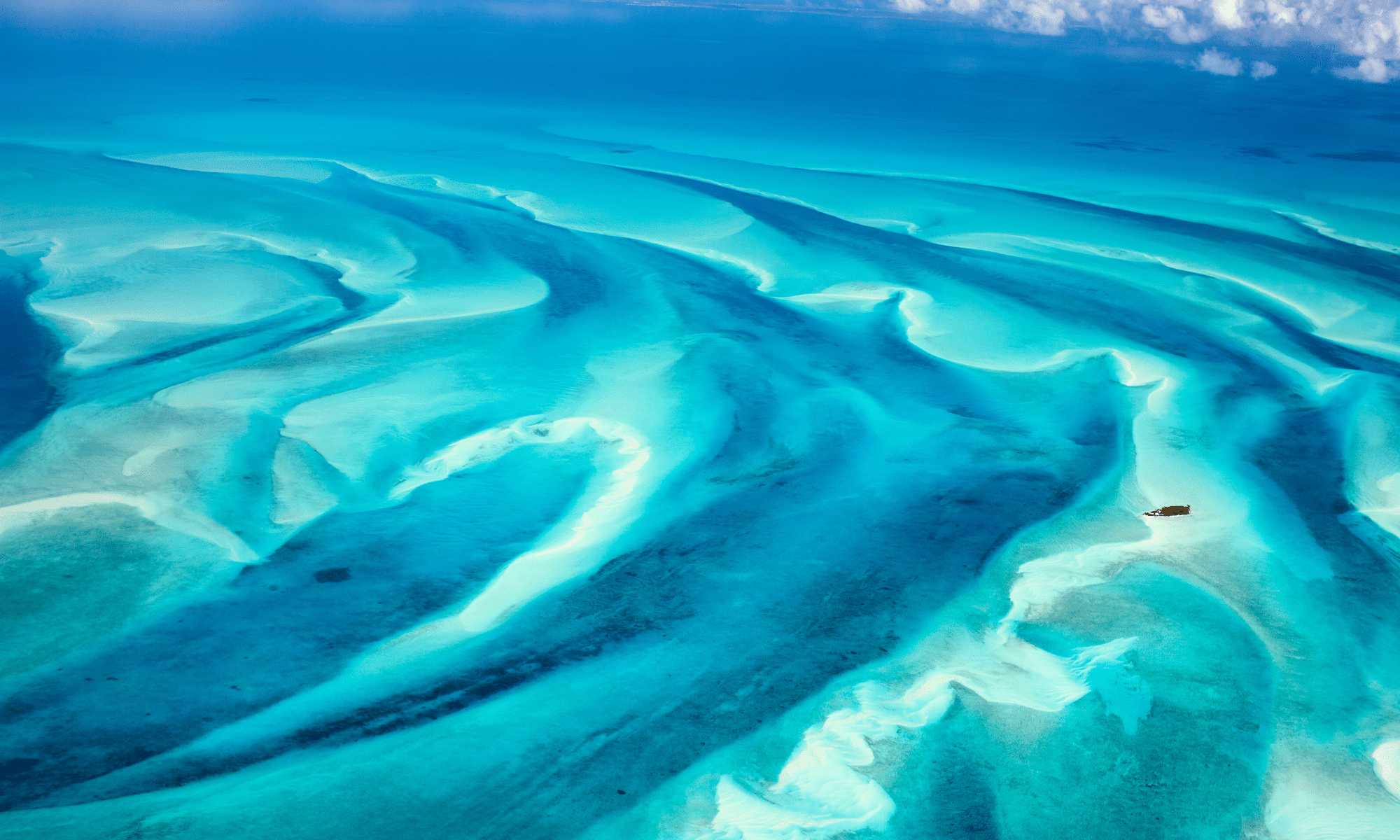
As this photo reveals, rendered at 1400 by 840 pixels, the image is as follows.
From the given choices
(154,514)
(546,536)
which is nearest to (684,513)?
(546,536)

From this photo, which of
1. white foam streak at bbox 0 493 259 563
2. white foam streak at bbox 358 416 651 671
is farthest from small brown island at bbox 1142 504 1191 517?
white foam streak at bbox 0 493 259 563

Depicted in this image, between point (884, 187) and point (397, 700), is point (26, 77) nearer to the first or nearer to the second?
point (884, 187)

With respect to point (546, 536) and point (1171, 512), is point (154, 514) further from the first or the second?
point (1171, 512)

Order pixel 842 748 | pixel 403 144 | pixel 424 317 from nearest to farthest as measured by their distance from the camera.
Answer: pixel 842 748 < pixel 424 317 < pixel 403 144

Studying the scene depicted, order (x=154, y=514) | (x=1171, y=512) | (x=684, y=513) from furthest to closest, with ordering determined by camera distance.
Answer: (x=1171, y=512), (x=684, y=513), (x=154, y=514)

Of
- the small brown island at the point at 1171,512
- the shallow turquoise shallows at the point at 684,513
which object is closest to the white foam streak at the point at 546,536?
the shallow turquoise shallows at the point at 684,513

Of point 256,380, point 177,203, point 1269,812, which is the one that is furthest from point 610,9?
point 1269,812

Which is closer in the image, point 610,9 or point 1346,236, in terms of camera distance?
point 1346,236
